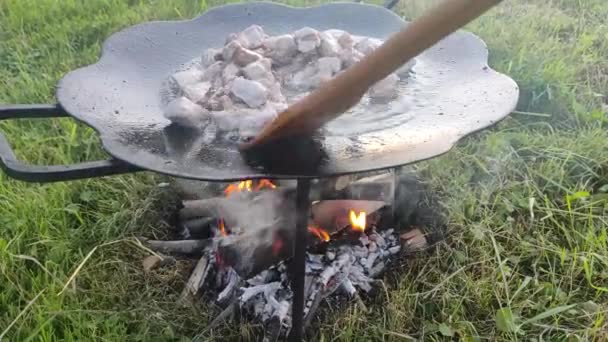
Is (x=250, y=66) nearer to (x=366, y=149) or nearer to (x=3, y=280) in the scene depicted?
(x=366, y=149)

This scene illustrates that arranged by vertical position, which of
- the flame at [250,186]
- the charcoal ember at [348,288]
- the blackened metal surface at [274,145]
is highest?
the blackened metal surface at [274,145]

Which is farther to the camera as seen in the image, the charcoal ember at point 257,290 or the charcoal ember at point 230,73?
the charcoal ember at point 257,290

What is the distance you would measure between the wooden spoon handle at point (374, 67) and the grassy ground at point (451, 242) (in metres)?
0.83

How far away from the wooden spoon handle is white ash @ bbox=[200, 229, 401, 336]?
741mm

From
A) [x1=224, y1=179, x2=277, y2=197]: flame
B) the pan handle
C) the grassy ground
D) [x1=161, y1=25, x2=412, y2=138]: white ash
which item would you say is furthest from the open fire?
the pan handle

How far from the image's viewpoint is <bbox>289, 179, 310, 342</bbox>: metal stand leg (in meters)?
1.63

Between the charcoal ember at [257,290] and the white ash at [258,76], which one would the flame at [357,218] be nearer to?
the charcoal ember at [257,290]

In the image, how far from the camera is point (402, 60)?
4.17ft

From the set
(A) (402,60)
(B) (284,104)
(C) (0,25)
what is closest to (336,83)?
(A) (402,60)

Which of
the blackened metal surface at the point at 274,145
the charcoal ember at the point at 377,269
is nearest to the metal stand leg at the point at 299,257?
the blackened metal surface at the point at 274,145

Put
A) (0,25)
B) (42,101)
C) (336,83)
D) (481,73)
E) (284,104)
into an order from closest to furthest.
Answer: (336,83) → (284,104) → (481,73) → (42,101) → (0,25)

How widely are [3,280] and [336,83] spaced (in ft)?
5.06

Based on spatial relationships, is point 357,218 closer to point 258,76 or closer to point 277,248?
point 277,248

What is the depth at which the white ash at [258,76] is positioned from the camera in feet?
5.69
